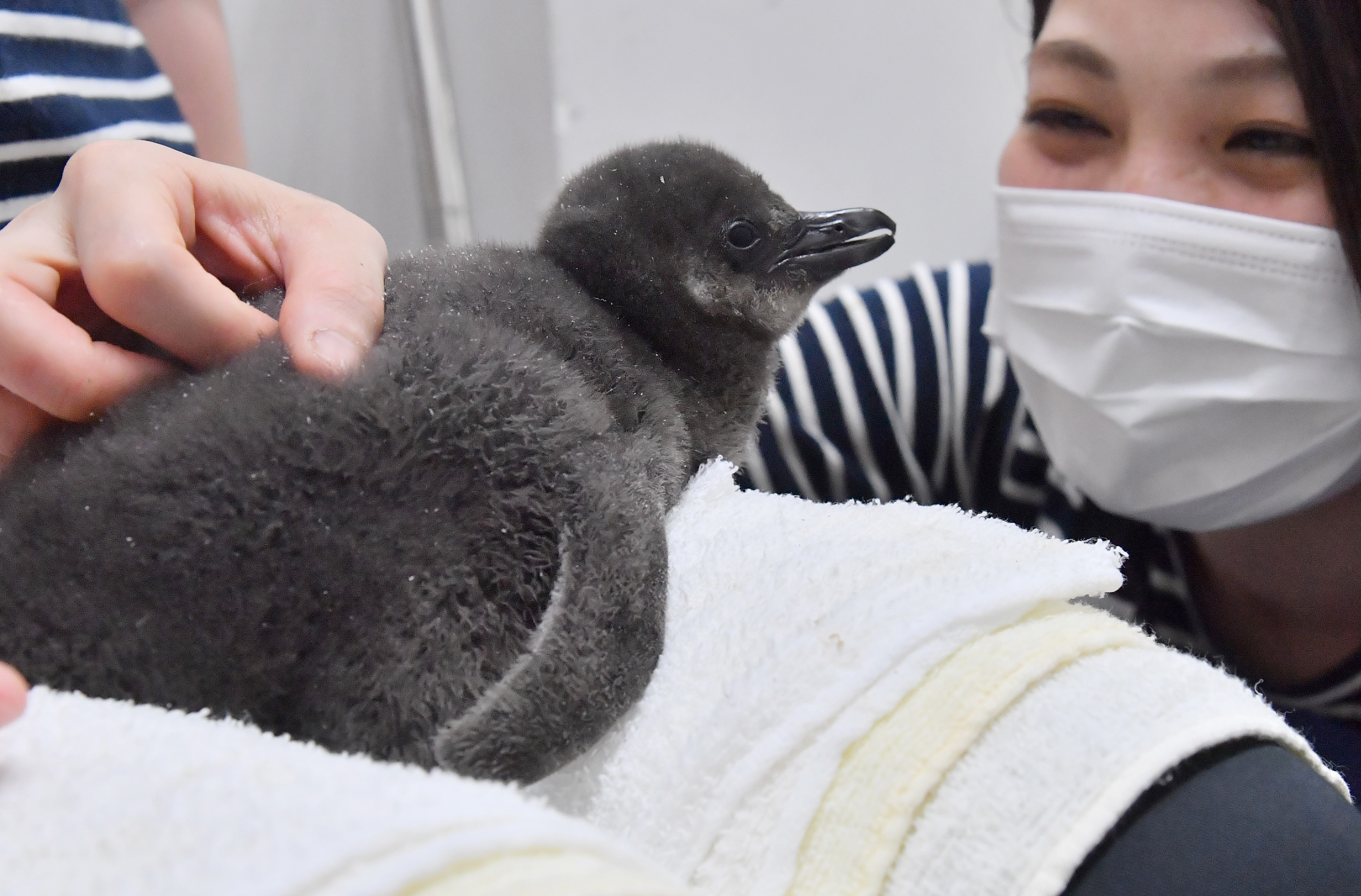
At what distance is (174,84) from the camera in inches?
36.0

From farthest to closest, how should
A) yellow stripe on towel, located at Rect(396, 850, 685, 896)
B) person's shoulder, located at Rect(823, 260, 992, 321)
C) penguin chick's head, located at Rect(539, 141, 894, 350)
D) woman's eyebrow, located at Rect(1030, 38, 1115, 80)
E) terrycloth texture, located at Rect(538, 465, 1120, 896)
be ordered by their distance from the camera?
person's shoulder, located at Rect(823, 260, 992, 321) < woman's eyebrow, located at Rect(1030, 38, 1115, 80) < penguin chick's head, located at Rect(539, 141, 894, 350) < terrycloth texture, located at Rect(538, 465, 1120, 896) < yellow stripe on towel, located at Rect(396, 850, 685, 896)

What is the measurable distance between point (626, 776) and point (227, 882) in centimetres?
18

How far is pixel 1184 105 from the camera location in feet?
2.63

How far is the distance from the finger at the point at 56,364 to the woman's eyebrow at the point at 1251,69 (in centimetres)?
83

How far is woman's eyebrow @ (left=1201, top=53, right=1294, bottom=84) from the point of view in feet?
2.48

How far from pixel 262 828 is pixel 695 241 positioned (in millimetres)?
532

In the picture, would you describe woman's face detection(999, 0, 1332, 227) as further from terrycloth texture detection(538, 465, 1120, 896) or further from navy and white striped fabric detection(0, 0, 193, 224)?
navy and white striped fabric detection(0, 0, 193, 224)

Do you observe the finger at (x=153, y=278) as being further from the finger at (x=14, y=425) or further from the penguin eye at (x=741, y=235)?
the penguin eye at (x=741, y=235)

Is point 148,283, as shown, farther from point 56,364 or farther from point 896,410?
point 896,410

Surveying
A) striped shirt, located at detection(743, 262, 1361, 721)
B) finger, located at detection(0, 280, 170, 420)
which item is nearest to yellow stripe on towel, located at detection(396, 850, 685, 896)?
finger, located at detection(0, 280, 170, 420)

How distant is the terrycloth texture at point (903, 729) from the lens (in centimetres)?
36

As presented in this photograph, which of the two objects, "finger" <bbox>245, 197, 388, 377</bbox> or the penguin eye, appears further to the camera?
the penguin eye

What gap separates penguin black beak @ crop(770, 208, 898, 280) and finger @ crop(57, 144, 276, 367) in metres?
0.41

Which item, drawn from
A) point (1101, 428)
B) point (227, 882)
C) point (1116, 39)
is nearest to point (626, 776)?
point (227, 882)
